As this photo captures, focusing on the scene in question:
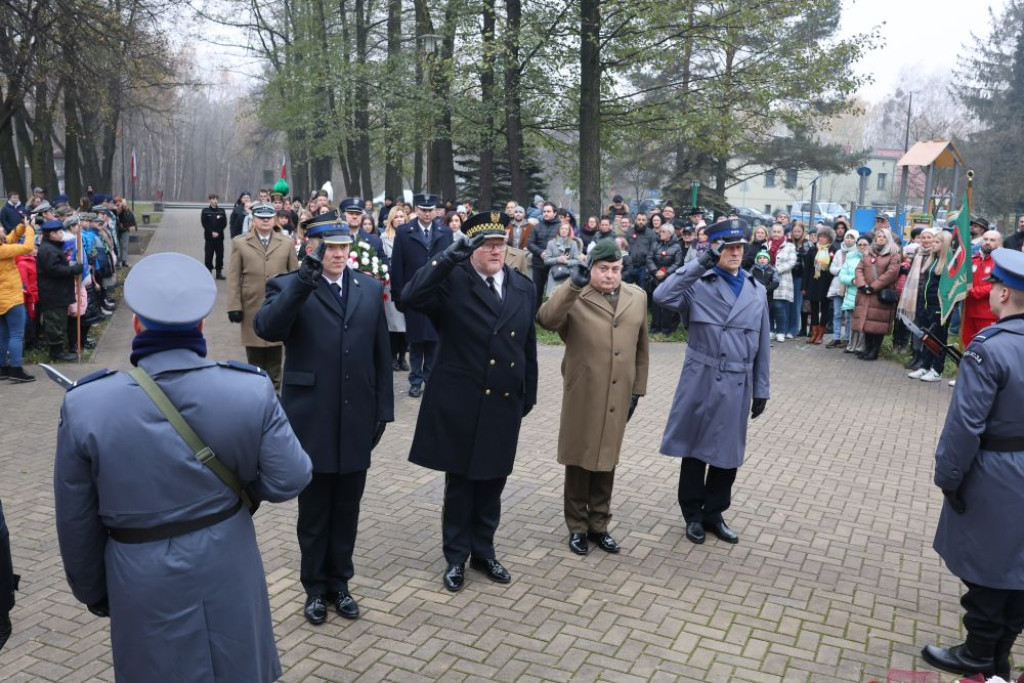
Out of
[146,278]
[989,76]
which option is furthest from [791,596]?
[989,76]

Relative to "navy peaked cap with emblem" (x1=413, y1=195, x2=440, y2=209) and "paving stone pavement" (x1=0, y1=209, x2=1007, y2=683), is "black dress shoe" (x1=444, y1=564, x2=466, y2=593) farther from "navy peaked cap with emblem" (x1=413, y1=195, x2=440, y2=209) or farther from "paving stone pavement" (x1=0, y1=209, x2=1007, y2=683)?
"navy peaked cap with emblem" (x1=413, y1=195, x2=440, y2=209)

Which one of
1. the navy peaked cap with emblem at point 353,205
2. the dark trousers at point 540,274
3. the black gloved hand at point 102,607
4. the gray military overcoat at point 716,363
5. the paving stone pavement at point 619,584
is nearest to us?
the black gloved hand at point 102,607

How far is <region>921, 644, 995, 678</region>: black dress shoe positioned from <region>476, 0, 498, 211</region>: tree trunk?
48.4 feet

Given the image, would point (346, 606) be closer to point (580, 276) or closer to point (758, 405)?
point (580, 276)

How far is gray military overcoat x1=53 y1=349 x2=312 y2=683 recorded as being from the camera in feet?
9.53

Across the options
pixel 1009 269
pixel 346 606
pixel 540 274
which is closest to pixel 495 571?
pixel 346 606

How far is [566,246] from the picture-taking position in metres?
14.8

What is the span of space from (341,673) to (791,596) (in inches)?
104

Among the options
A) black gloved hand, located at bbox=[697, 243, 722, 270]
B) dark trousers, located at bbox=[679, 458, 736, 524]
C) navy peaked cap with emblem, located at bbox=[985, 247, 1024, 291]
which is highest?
navy peaked cap with emblem, located at bbox=[985, 247, 1024, 291]

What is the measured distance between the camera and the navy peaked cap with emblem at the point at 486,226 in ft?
16.9

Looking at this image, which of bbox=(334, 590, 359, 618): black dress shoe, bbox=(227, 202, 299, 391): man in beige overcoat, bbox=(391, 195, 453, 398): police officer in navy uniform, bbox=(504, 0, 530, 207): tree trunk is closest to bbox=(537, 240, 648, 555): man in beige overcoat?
bbox=(334, 590, 359, 618): black dress shoe

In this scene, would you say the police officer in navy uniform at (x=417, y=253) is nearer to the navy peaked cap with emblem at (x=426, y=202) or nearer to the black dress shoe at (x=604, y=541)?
the navy peaked cap with emblem at (x=426, y=202)

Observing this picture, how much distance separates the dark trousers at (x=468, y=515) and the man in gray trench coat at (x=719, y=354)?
1325mm

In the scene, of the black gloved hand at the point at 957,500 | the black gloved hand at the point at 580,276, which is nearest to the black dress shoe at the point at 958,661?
the black gloved hand at the point at 957,500
